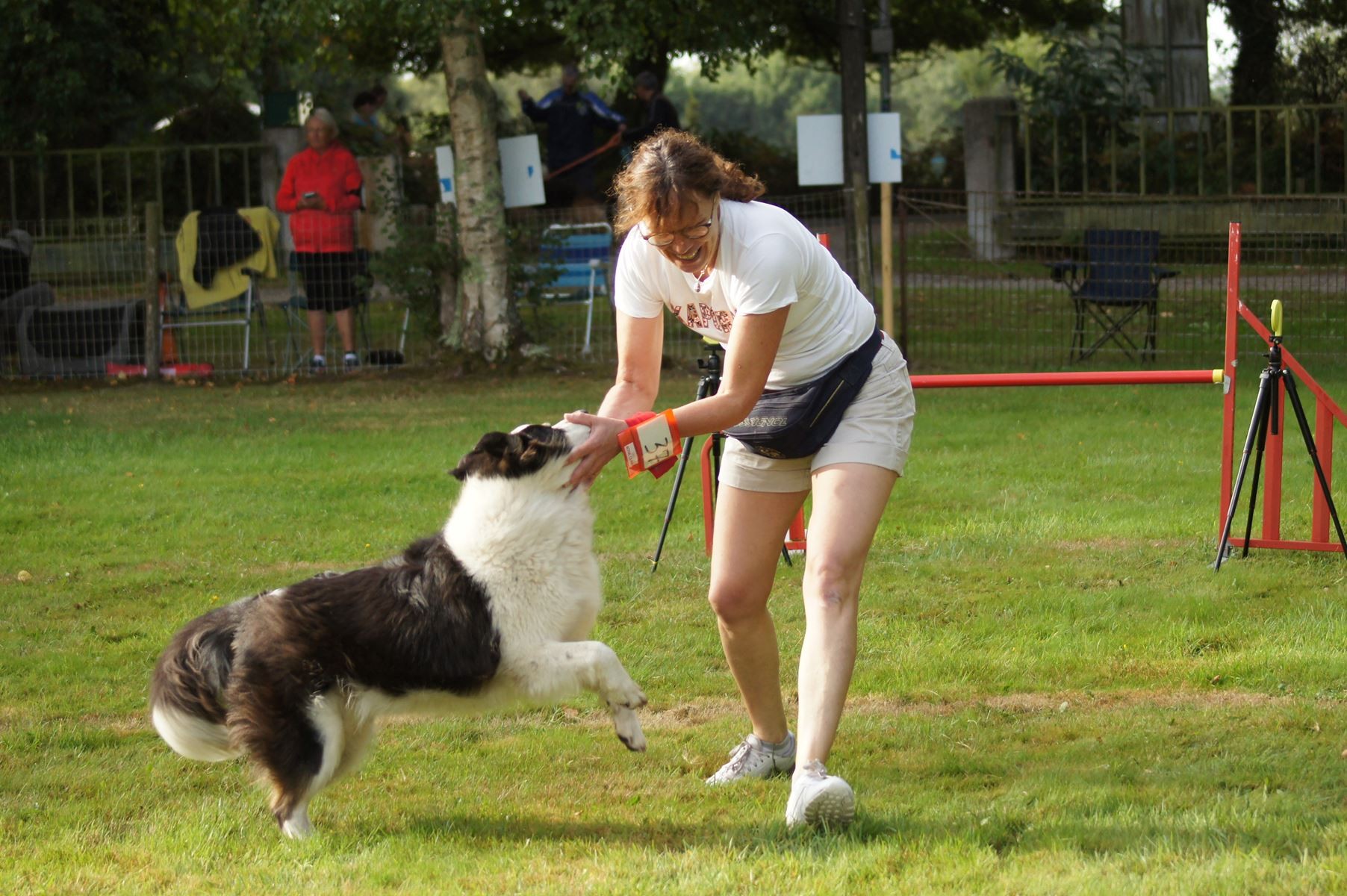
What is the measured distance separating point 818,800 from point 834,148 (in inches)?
400

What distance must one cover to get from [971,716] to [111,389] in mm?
11159

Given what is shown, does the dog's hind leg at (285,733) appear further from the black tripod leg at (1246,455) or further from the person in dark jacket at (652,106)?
the person in dark jacket at (652,106)

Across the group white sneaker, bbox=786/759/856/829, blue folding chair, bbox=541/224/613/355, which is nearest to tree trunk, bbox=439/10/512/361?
blue folding chair, bbox=541/224/613/355

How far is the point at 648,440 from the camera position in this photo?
3861 mm

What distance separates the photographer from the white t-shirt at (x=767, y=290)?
3.79 metres

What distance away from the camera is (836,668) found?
153 inches

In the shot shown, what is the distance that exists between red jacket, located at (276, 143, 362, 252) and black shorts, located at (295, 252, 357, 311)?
74 mm

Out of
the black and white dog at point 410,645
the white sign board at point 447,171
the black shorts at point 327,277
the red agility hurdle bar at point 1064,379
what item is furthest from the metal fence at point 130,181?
the black and white dog at point 410,645

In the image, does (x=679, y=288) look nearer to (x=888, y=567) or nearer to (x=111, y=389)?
(x=888, y=567)

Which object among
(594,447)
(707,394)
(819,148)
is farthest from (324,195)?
(594,447)

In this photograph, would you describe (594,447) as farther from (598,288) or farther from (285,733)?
(598,288)

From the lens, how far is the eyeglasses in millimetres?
3771

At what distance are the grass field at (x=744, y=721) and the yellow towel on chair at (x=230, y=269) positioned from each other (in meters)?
4.78

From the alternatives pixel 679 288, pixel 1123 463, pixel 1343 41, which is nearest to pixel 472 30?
pixel 1123 463
